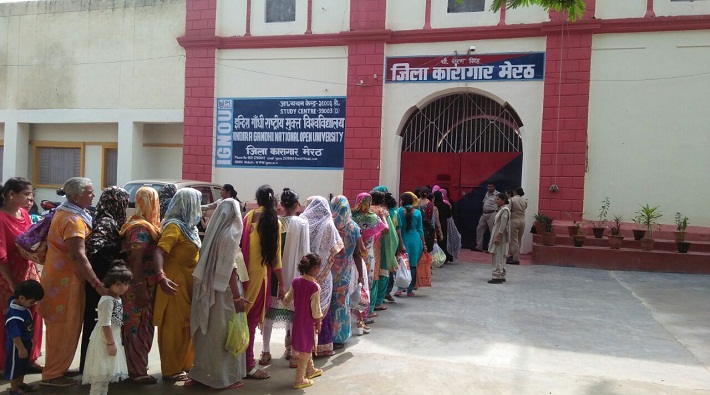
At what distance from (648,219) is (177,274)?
30.5 feet

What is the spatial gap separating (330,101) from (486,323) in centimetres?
786

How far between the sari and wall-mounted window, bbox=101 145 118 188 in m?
11.9

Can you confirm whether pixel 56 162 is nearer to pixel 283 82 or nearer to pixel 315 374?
pixel 283 82

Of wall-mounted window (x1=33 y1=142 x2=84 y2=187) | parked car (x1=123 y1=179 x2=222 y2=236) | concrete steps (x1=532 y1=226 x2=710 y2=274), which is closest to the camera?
parked car (x1=123 y1=179 x2=222 y2=236)

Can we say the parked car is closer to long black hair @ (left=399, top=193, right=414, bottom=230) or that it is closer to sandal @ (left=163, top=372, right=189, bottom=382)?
long black hair @ (left=399, top=193, right=414, bottom=230)

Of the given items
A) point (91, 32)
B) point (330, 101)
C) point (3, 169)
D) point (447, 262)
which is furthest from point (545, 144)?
point (3, 169)

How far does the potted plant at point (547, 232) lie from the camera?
10.9 m

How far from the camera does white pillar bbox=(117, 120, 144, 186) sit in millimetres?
14773

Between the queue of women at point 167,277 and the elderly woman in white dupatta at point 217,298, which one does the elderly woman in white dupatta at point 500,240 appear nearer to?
the queue of women at point 167,277

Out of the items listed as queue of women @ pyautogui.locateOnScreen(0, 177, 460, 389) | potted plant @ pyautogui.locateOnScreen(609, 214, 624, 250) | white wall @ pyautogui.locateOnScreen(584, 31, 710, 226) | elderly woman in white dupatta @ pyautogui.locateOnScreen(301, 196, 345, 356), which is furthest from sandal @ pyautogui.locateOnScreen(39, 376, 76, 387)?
white wall @ pyautogui.locateOnScreen(584, 31, 710, 226)

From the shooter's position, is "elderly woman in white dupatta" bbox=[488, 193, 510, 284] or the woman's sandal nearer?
the woman's sandal

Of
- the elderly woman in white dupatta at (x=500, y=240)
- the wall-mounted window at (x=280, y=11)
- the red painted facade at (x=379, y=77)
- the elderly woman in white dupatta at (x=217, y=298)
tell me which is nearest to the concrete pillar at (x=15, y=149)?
the red painted facade at (x=379, y=77)

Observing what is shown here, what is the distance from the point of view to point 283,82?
1360 centimetres

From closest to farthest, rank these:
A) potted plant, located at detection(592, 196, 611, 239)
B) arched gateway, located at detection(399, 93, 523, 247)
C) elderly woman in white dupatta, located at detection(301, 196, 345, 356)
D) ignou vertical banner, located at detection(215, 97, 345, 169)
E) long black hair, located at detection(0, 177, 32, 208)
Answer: long black hair, located at detection(0, 177, 32, 208), elderly woman in white dupatta, located at detection(301, 196, 345, 356), potted plant, located at detection(592, 196, 611, 239), arched gateway, located at detection(399, 93, 523, 247), ignou vertical banner, located at detection(215, 97, 345, 169)
